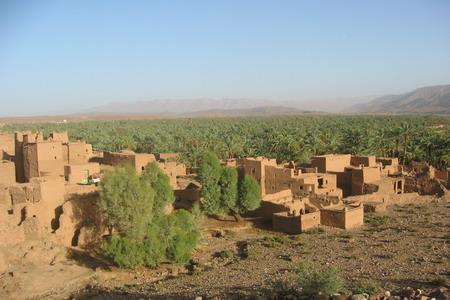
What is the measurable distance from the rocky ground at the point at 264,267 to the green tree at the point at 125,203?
165 cm

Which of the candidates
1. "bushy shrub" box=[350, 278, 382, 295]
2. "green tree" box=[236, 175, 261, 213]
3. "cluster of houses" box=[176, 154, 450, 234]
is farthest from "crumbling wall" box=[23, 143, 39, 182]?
"bushy shrub" box=[350, 278, 382, 295]

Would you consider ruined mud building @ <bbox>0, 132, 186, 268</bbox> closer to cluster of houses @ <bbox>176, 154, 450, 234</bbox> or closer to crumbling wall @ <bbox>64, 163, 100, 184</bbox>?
crumbling wall @ <bbox>64, 163, 100, 184</bbox>

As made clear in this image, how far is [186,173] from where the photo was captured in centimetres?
3816

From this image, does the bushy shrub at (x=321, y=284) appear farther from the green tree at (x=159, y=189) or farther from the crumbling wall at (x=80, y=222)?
the crumbling wall at (x=80, y=222)

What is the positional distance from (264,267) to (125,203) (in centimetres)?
600

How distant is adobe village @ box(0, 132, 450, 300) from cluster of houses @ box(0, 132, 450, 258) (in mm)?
52

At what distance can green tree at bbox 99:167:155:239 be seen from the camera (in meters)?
20.0

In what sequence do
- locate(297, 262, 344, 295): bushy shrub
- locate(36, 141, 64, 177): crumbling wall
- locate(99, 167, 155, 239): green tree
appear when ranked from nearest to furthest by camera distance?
locate(297, 262, 344, 295): bushy shrub, locate(99, 167, 155, 239): green tree, locate(36, 141, 64, 177): crumbling wall

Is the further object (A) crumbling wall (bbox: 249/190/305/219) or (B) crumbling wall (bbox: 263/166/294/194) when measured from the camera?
(B) crumbling wall (bbox: 263/166/294/194)

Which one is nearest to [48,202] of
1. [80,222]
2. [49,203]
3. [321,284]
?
[49,203]

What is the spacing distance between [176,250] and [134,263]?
5.64ft

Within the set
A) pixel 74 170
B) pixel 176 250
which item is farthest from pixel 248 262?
pixel 74 170

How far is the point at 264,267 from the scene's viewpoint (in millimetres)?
19078

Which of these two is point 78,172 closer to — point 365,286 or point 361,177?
point 361,177
